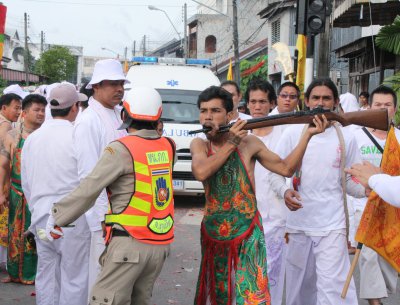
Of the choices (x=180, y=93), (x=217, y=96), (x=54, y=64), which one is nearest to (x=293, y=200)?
(x=217, y=96)

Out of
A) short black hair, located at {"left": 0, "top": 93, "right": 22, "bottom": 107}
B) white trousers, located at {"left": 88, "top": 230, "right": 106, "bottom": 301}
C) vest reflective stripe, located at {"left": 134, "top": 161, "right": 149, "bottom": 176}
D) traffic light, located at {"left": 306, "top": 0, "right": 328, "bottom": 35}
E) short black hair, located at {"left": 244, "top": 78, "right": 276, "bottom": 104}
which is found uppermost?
traffic light, located at {"left": 306, "top": 0, "right": 328, "bottom": 35}

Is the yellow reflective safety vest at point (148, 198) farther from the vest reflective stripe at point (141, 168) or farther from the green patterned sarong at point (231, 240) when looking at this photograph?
the green patterned sarong at point (231, 240)

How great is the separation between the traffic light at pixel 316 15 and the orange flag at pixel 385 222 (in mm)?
5509

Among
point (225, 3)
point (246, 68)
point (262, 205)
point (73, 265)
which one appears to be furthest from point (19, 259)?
point (225, 3)

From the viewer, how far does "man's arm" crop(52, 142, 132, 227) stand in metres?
3.89

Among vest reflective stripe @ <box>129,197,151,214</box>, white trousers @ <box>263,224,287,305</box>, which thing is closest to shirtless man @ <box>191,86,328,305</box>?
vest reflective stripe @ <box>129,197,151,214</box>

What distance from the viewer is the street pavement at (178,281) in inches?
257

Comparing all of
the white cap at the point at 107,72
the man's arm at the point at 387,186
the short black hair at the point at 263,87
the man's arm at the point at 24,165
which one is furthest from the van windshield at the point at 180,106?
the man's arm at the point at 387,186

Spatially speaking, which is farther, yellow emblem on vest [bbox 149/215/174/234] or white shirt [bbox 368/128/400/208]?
yellow emblem on vest [bbox 149/215/174/234]

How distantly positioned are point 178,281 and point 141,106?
363 cm

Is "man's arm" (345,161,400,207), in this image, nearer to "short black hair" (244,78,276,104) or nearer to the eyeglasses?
"short black hair" (244,78,276,104)

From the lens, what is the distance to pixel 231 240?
170 inches

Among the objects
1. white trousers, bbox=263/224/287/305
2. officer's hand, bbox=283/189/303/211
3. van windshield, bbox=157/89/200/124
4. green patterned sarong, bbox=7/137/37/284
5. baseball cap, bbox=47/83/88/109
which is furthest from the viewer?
van windshield, bbox=157/89/200/124

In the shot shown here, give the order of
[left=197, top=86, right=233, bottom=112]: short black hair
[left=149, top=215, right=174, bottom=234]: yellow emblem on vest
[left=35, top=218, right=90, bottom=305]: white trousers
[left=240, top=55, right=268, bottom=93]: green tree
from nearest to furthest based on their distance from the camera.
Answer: [left=149, top=215, right=174, bottom=234]: yellow emblem on vest
[left=197, top=86, right=233, bottom=112]: short black hair
[left=35, top=218, right=90, bottom=305]: white trousers
[left=240, top=55, right=268, bottom=93]: green tree
